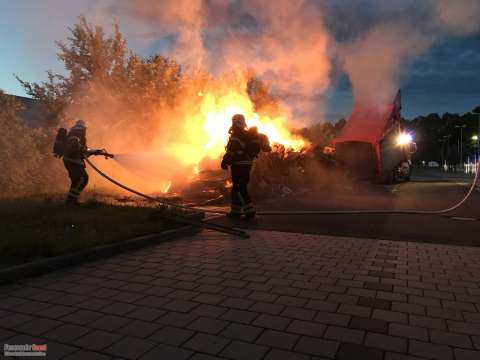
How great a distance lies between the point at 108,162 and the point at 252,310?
13.4m

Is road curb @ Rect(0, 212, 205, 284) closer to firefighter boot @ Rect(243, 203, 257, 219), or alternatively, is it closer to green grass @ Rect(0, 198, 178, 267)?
green grass @ Rect(0, 198, 178, 267)

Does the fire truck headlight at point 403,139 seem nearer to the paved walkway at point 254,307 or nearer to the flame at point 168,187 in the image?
the flame at point 168,187

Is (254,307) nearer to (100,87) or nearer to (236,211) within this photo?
(236,211)

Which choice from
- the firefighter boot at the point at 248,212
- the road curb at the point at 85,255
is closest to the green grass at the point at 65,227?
the road curb at the point at 85,255

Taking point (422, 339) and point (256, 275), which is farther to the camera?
point (256, 275)

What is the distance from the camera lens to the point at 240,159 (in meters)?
8.11

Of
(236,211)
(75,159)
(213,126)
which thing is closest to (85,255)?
(236,211)

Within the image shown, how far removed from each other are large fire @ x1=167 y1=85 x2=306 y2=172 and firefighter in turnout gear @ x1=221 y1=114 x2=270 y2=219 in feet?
26.4

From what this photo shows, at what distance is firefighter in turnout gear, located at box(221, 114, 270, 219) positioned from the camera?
8.07 m

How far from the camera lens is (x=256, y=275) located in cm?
420

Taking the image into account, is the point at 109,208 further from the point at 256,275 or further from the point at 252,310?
the point at 252,310

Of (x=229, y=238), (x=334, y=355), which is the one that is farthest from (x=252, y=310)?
(x=229, y=238)

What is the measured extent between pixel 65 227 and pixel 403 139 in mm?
19400

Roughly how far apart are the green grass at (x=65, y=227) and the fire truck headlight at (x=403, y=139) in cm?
1680
